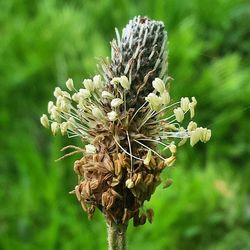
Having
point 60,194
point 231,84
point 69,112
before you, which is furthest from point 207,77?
point 69,112

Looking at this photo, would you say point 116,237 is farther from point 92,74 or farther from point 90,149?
point 92,74

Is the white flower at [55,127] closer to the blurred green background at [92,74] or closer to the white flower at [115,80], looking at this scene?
the white flower at [115,80]

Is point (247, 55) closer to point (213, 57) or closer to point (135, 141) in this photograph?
point (213, 57)

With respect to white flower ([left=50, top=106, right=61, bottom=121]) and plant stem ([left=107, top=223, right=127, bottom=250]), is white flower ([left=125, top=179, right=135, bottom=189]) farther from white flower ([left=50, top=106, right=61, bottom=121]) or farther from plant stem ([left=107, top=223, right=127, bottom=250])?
white flower ([left=50, top=106, right=61, bottom=121])

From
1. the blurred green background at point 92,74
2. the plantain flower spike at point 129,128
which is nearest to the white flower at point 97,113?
the plantain flower spike at point 129,128

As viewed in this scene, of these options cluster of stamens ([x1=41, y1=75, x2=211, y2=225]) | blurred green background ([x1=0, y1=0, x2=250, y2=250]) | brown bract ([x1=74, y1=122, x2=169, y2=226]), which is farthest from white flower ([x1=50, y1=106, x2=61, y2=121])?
blurred green background ([x1=0, y1=0, x2=250, y2=250])

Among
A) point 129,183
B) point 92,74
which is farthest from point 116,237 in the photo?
point 92,74
